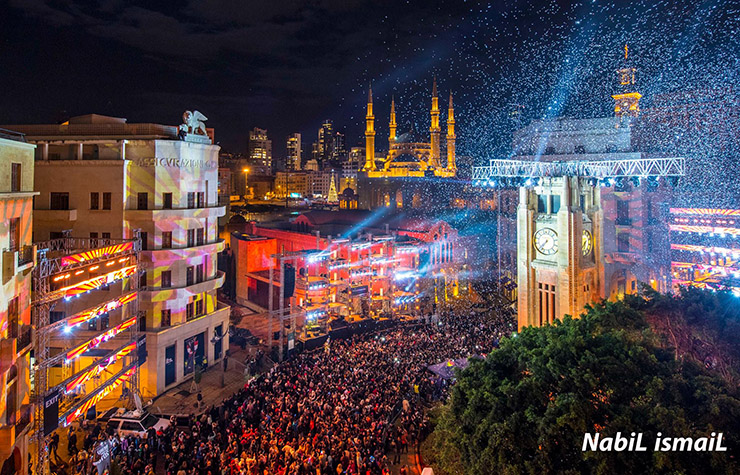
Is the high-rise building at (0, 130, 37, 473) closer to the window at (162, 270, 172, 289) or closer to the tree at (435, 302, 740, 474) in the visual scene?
the window at (162, 270, 172, 289)

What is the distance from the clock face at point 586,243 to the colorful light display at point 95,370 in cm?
2257

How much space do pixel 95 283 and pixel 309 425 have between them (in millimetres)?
10053

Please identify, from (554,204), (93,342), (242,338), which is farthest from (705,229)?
(93,342)

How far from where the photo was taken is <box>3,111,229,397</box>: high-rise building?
2534 centimetres

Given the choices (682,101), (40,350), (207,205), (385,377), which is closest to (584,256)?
(385,377)

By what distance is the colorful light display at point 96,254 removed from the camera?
17584 millimetres

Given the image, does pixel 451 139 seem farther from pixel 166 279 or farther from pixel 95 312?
pixel 95 312

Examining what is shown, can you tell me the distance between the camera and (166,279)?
26422mm

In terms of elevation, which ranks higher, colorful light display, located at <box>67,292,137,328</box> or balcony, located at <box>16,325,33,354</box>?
colorful light display, located at <box>67,292,137,328</box>

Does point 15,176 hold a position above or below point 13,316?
above

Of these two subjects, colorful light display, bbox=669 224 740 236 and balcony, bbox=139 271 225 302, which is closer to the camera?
balcony, bbox=139 271 225 302

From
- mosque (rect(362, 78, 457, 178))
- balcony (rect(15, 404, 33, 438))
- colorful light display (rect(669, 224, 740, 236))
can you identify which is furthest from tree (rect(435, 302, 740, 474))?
mosque (rect(362, 78, 457, 178))

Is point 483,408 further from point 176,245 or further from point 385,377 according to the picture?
point 176,245

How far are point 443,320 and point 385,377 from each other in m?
14.6
